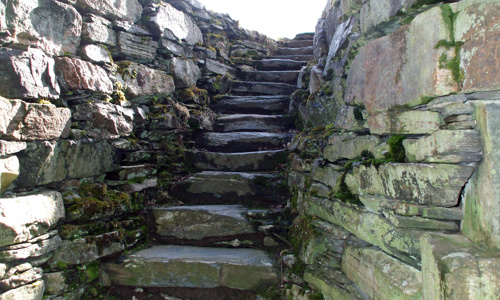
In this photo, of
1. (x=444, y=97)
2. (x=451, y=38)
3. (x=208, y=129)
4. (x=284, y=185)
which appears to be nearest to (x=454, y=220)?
(x=444, y=97)

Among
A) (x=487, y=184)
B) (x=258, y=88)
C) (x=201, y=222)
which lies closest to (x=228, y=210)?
(x=201, y=222)

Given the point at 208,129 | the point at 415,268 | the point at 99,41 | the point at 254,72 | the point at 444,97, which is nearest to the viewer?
the point at 444,97

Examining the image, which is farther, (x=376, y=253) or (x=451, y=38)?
(x=376, y=253)

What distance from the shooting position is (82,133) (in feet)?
12.0

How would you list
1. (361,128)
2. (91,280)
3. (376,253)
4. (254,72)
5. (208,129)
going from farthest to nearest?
(254,72), (208,129), (91,280), (361,128), (376,253)

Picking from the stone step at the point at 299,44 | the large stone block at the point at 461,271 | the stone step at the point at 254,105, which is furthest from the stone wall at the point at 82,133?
→ the stone step at the point at 299,44

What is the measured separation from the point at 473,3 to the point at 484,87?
1.38 feet

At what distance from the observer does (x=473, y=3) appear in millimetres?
1612

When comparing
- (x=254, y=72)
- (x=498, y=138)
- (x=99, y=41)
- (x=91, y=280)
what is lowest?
(x=91, y=280)

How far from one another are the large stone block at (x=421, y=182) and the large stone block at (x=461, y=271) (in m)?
0.23

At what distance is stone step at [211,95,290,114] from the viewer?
639cm

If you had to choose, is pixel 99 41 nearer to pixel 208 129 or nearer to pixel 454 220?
pixel 208 129

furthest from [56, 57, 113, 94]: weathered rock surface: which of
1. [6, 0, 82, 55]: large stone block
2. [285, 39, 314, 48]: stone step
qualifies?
[285, 39, 314, 48]: stone step

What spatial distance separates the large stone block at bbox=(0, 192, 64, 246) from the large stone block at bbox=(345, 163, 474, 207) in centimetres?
285
